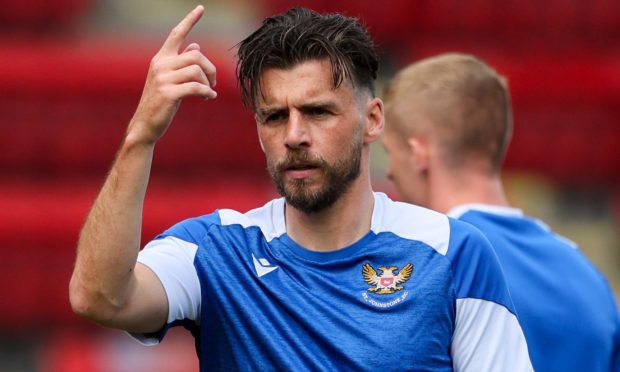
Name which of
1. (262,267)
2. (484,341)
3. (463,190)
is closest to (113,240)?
(262,267)

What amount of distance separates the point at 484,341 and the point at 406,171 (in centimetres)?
132

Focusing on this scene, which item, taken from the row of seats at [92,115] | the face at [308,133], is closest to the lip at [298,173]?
the face at [308,133]

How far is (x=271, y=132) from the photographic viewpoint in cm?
293

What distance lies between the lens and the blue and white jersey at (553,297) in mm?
3609

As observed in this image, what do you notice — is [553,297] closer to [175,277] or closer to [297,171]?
[297,171]

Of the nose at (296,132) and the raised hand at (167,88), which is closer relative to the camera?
the raised hand at (167,88)

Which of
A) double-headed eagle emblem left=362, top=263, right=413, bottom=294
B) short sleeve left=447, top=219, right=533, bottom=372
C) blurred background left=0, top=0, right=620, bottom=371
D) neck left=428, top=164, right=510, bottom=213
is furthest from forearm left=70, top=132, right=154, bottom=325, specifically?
blurred background left=0, top=0, right=620, bottom=371

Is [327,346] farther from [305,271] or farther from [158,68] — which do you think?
[158,68]

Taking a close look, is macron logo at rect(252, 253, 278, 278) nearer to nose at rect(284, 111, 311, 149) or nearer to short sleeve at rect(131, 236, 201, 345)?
short sleeve at rect(131, 236, 201, 345)

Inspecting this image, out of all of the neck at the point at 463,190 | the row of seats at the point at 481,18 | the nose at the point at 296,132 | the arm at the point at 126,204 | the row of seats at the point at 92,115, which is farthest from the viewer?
the row of seats at the point at 481,18

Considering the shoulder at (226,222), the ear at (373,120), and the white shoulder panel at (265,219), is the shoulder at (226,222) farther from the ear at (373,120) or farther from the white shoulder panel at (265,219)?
the ear at (373,120)

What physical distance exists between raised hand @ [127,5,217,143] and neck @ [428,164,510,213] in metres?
1.46

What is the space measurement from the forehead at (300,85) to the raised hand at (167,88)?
0.69 ft

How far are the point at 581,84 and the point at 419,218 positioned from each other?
25.8 ft
